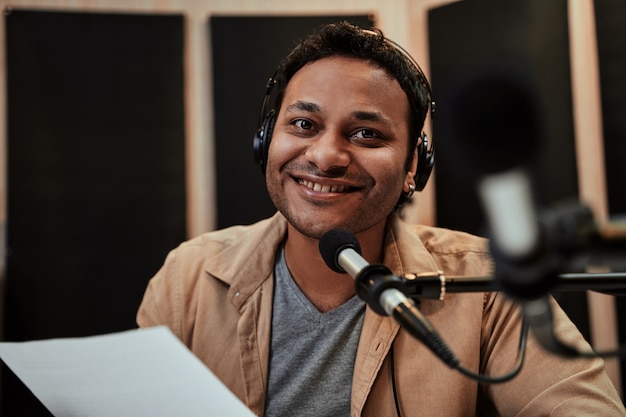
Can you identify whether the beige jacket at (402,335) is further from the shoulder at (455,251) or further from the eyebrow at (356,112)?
the eyebrow at (356,112)

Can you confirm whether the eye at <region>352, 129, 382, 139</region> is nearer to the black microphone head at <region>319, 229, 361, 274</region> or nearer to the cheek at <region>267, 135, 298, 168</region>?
the cheek at <region>267, 135, 298, 168</region>

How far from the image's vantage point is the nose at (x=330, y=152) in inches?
58.0

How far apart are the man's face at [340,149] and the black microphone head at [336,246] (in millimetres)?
518

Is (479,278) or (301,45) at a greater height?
(301,45)

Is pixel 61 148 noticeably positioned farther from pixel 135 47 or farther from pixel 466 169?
pixel 466 169

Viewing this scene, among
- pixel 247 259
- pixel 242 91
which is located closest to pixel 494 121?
pixel 247 259

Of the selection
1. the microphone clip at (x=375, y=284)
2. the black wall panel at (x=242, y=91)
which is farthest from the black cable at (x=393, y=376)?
the black wall panel at (x=242, y=91)

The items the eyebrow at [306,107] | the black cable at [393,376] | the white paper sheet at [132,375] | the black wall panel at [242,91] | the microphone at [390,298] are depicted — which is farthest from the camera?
the black wall panel at [242,91]

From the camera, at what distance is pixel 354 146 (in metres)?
1.52

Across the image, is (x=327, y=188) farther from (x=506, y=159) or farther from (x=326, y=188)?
(x=506, y=159)

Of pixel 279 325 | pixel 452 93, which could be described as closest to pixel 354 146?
pixel 279 325

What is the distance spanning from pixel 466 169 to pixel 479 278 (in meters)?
0.39

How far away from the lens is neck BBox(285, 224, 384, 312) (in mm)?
1602

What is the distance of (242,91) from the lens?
3.34 m
